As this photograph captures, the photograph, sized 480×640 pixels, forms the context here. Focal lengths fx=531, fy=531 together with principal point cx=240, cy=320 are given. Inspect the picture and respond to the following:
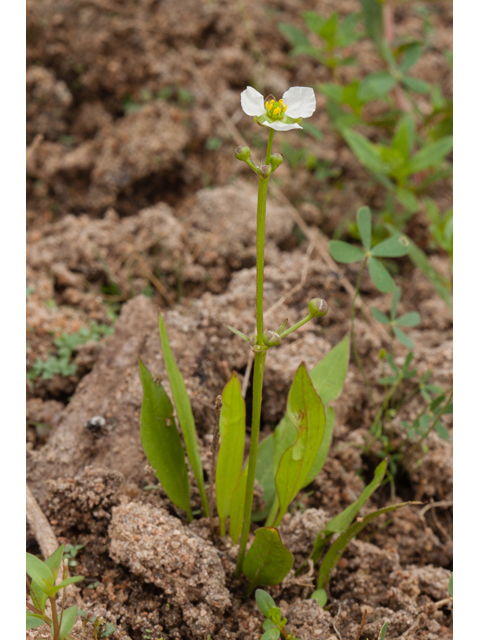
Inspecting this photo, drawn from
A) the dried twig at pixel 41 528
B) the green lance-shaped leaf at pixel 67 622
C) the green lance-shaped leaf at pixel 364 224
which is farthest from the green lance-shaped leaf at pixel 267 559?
the green lance-shaped leaf at pixel 364 224

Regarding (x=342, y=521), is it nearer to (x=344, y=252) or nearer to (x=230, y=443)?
(x=230, y=443)

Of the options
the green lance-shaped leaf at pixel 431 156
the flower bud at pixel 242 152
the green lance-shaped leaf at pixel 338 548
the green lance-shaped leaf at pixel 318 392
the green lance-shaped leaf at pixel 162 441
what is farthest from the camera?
the green lance-shaped leaf at pixel 431 156

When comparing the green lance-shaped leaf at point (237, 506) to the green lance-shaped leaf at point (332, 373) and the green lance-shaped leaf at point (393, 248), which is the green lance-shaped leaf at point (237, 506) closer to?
the green lance-shaped leaf at point (332, 373)

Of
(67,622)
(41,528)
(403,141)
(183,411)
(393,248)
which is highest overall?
(403,141)

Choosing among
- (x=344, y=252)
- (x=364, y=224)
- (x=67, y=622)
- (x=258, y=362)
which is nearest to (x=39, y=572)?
(x=67, y=622)

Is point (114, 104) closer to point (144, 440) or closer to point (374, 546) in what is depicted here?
point (144, 440)

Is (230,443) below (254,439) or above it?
below

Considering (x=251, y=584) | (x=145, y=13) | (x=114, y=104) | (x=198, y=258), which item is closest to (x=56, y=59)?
(x=114, y=104)
